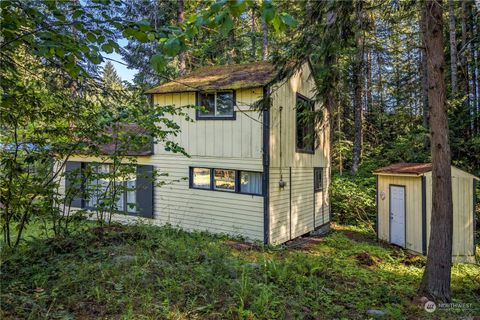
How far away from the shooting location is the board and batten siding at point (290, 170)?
9.09 meters

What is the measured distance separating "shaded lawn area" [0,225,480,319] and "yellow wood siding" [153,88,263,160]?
4394mm

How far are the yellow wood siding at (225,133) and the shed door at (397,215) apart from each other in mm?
4573

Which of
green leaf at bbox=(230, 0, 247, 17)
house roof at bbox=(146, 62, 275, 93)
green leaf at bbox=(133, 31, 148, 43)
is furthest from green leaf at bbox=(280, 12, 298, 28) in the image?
house roof at bbox=(146, 62, 275, 93)

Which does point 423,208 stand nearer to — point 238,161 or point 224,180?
point 238,161

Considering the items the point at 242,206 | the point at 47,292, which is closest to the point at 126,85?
the point at 47,292

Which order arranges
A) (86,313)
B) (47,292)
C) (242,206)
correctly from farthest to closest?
(242,206), (47,292), (86,313)

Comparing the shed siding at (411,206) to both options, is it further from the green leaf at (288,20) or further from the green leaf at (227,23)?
the green leaf at (227,23)

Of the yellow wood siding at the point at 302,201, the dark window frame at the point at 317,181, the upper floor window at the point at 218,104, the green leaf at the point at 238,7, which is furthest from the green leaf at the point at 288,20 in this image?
the dark window frame at the point at 317,181

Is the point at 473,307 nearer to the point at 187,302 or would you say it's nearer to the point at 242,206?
the point at 187,302

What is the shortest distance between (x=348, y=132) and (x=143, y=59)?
576 inches

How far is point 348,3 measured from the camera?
15.9 feet

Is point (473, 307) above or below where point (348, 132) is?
below

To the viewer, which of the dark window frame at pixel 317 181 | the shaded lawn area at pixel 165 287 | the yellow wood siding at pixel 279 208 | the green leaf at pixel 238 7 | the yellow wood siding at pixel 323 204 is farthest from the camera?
the yellow wood siding at pixel 323 204

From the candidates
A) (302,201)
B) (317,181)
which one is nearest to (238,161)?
(302,201)
